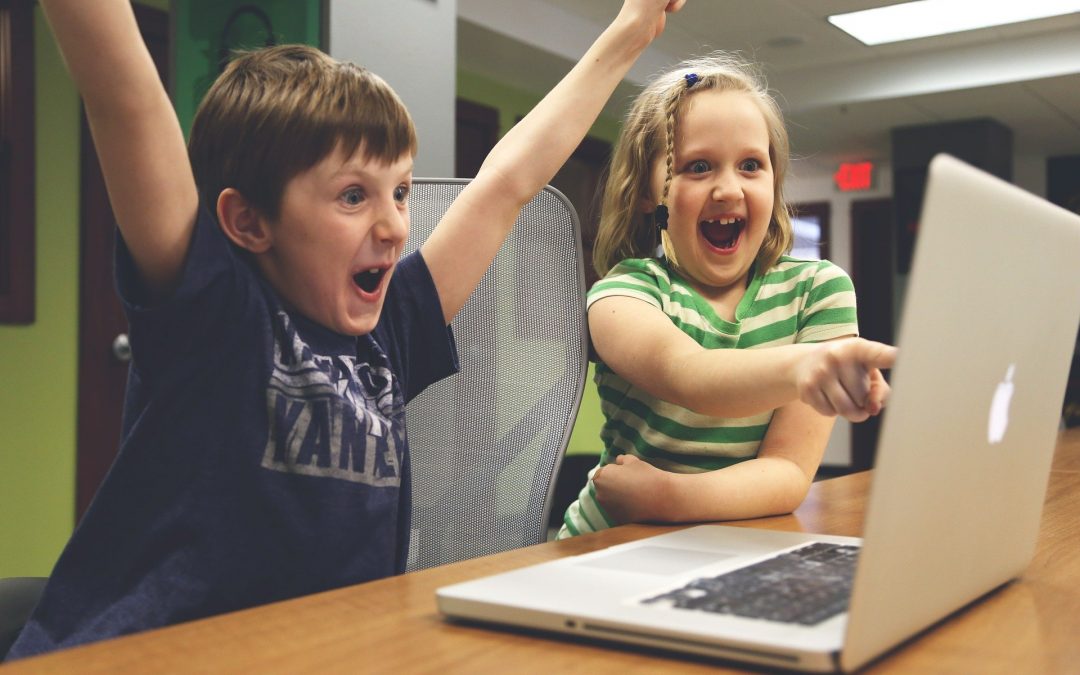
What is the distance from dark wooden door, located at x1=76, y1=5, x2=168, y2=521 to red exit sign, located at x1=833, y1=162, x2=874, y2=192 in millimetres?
5731

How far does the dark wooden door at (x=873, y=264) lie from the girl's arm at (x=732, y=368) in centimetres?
732

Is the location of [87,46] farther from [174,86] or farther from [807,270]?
[174,86]

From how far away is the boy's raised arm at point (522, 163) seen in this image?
1070 millimetres

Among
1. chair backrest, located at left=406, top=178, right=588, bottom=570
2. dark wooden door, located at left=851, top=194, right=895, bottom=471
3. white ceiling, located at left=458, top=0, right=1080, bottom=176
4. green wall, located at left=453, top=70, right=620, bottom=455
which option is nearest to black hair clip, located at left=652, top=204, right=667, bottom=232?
chair backrest, located at left=406, top=178, right=588, bottom=570

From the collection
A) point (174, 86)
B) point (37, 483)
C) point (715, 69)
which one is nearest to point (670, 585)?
point (715, 69)

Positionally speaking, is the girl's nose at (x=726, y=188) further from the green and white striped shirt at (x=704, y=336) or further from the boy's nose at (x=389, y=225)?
the boy's nose at (x=389, y=225)

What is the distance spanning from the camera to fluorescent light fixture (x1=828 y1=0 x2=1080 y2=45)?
4852mm

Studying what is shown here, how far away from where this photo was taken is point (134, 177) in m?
0.69

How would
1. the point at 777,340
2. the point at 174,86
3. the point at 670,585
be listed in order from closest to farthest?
the point at 670,585 → the point at 777,340 → the point at 174,86

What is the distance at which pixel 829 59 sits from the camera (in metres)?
5.75

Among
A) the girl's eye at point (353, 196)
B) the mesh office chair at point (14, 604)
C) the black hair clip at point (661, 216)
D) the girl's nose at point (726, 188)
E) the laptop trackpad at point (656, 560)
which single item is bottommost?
the mesh office chair at point (14, 604)

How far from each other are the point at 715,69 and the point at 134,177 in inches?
30.9

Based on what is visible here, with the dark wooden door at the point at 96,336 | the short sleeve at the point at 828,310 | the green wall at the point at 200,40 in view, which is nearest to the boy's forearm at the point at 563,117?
the short sleeve at the point at 828,310

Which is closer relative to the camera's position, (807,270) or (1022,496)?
(1022,496)
